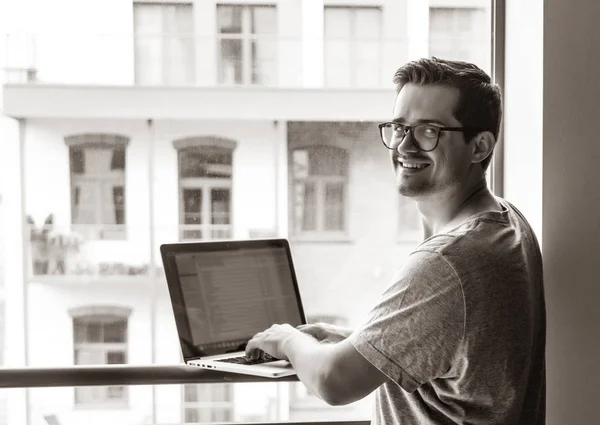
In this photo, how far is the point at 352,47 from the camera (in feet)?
6.95

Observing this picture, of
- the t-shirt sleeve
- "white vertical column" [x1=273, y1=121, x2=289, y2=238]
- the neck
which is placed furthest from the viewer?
"white vertical column" [x1=273, y1=121, x2=289, y2=238]

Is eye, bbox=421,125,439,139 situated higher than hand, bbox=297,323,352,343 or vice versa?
eye, bbox=421,125,439,139

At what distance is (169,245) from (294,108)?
0.69m

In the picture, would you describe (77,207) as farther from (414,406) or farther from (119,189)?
(414,406)

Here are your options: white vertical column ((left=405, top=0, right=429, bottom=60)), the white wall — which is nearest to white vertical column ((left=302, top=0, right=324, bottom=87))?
white vertical column ((left=405, top=0, right=429, bottom=60))

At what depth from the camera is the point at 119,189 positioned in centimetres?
209

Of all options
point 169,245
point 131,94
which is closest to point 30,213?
point 131,94

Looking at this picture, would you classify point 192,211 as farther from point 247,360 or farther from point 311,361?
point 311,361

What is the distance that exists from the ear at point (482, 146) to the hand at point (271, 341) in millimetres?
483

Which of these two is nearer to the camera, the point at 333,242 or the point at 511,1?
the point at 511,1

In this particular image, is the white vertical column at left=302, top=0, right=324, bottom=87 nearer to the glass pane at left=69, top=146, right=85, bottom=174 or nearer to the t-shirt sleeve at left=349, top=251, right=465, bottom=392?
the glass pane at left=69, top=146, right=85, bottom=174

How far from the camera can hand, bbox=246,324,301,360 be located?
1.47 m

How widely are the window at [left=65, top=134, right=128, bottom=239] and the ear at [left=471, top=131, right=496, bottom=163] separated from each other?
1.09 m

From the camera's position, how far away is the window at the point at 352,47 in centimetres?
212
